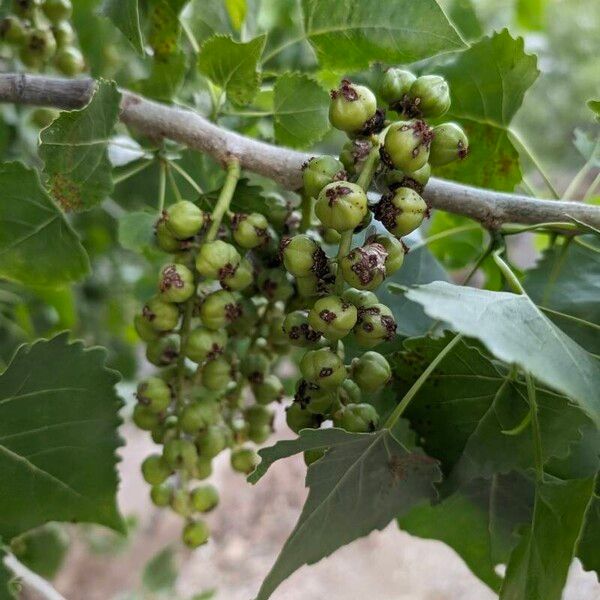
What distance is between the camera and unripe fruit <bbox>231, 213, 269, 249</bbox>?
0.58m

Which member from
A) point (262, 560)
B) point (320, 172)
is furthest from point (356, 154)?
point (262, 560)

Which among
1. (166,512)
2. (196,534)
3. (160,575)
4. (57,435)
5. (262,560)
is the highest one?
(57,435)

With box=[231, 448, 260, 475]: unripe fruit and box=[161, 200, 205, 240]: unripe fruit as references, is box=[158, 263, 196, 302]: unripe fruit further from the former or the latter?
box=[231, 448, 260, 475]: unripe fruit

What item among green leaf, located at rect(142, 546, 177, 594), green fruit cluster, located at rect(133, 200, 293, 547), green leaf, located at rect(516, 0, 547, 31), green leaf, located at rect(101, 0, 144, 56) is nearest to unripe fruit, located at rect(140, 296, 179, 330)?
green fruit cluster, located at rect(133, 200, 293, 547)

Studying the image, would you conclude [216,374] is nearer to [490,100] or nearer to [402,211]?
[402,211]

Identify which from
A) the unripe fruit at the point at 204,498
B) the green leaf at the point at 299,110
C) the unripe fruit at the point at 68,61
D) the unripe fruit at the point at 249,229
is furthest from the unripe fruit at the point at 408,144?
the unripe fruit at the point at 68,61

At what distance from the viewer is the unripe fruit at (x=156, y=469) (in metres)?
0.66

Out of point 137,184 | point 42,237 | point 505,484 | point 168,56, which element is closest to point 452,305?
point 505,484

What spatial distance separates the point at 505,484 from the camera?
0.66m

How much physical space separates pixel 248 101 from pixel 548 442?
0.39 meters

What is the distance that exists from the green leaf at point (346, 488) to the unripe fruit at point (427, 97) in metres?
0.23

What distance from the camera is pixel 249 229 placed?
0.58 metres

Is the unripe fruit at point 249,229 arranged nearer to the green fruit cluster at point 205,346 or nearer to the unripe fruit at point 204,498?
the green fruit cluster at point 205,346

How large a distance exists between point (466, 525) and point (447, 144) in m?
0.35
